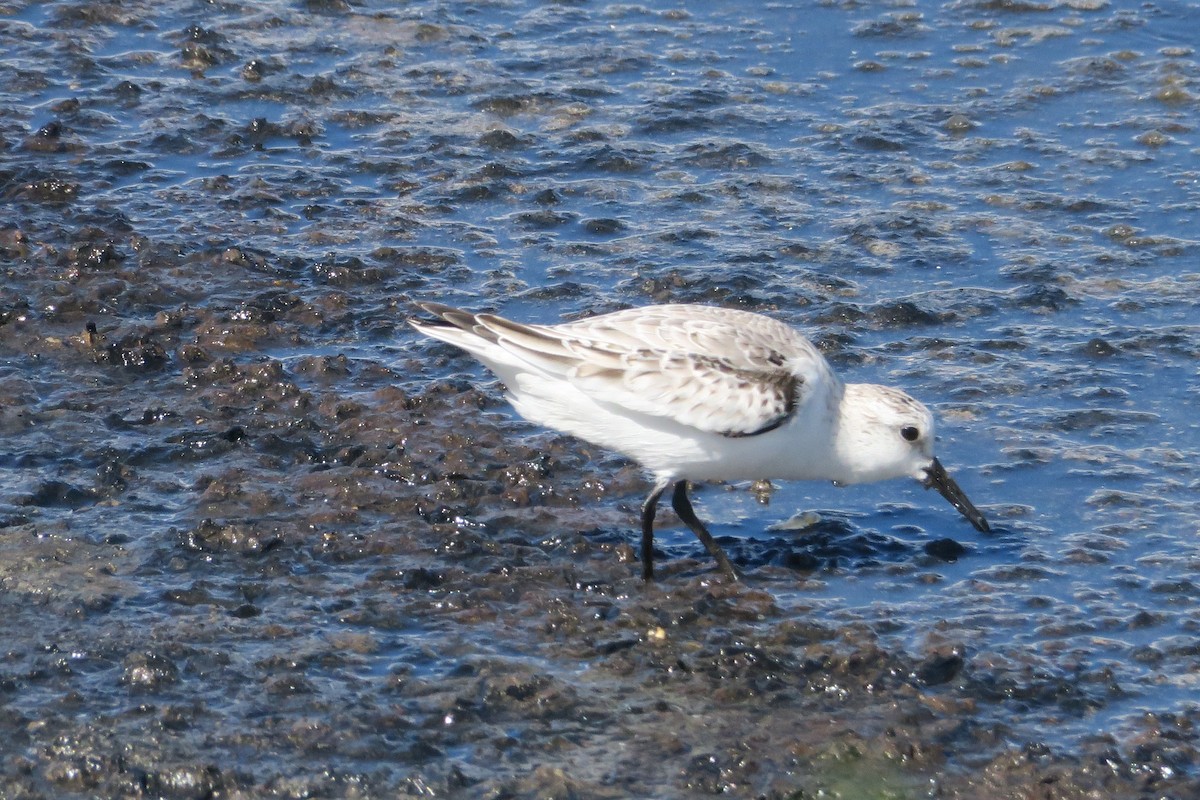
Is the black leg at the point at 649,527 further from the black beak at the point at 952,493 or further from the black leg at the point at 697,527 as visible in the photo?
the black beak at the point at 952,493

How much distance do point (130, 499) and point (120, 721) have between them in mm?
1595

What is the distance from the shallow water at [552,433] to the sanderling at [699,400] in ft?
1.42

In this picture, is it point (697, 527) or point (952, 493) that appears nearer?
point (697, 527)

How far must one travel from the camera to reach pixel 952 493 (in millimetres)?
6840

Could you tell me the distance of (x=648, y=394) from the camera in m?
6.41

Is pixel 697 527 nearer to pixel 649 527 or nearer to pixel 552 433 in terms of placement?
pixel 649 527

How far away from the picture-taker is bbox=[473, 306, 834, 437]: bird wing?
6375 millimetres

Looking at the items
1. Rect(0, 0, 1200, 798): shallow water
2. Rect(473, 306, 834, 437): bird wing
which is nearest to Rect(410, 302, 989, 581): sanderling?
Rect(473, 306, 834, 437): bird wing

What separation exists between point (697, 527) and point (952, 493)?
1151 millimetres

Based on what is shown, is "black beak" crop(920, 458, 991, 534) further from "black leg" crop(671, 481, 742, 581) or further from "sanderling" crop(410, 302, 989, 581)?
"black leg" crop(671, 481, 742, 581)

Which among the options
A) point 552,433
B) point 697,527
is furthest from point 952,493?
point 552,433

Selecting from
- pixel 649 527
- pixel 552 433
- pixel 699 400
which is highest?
pixel 699 400

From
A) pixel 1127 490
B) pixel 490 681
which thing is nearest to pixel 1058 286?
pixel 1127 490

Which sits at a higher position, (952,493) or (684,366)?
(684,366)
